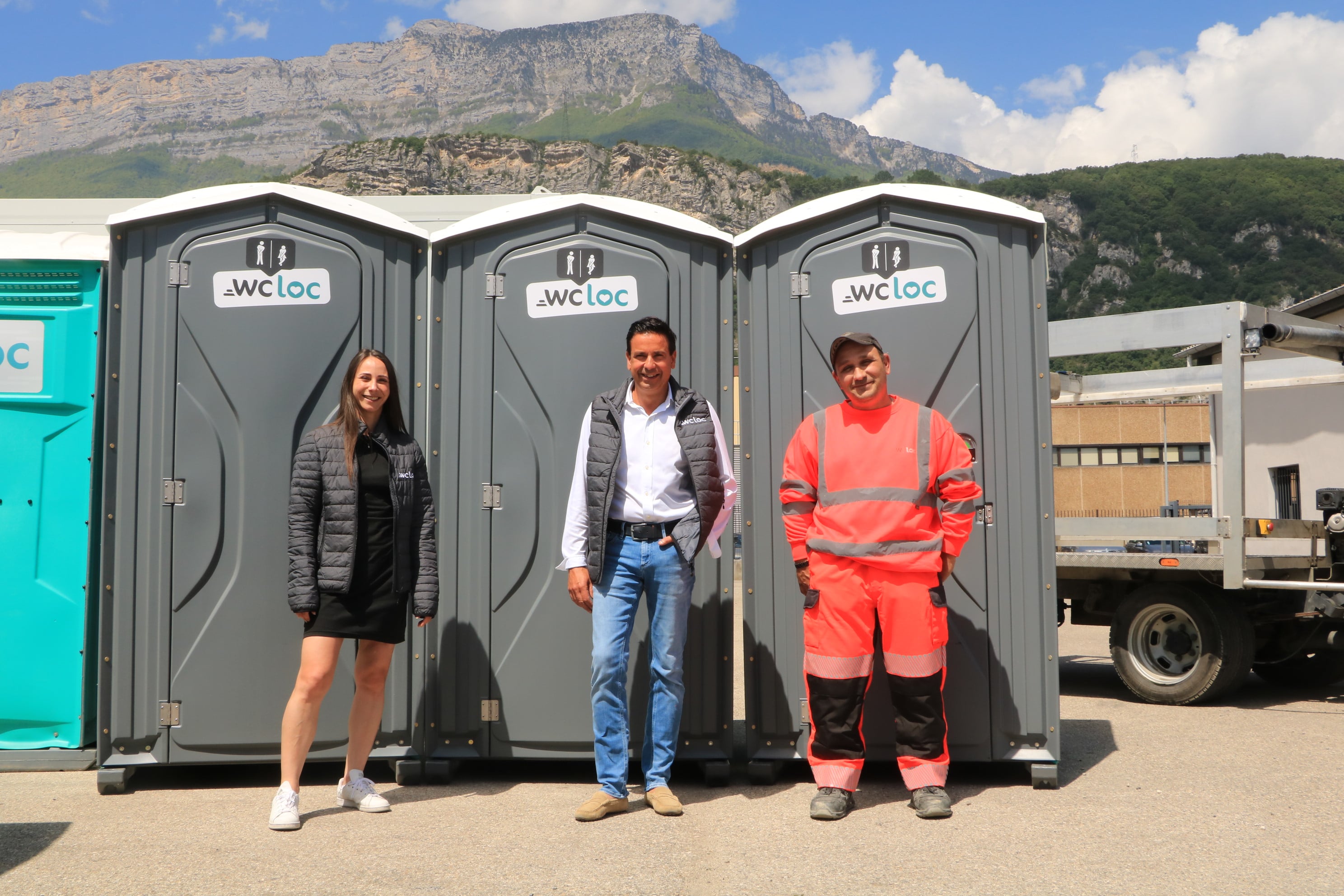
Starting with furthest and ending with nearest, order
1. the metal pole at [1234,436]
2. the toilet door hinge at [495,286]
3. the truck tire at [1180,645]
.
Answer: the truck tire at [1180,645]
the metal pole at [1234,436]
the toilet door hinge at [495,286]

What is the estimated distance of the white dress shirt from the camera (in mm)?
3760

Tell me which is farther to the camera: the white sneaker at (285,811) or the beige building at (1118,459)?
the beige building at (1118,459)

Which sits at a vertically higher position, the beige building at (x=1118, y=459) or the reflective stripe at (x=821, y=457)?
the beige building at (x=1118, y=459)

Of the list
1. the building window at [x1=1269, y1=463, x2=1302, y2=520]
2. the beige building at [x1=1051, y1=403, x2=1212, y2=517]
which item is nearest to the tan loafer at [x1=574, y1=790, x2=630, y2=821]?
the building window at [x1=1269, y1=463, x2=1302, y2=520]

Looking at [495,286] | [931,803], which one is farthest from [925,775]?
[495,286]

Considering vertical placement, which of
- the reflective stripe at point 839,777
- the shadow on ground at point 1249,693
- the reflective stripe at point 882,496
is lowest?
the shadow on ground at point 1249,693

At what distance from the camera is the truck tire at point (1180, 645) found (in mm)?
5988

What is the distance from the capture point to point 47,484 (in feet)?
14.9

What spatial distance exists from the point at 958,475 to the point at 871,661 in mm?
772

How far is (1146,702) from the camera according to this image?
6.31 meters

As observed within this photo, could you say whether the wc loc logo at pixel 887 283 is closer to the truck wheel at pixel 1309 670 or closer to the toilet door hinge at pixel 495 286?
the toilet door hinge at pixel 495 286

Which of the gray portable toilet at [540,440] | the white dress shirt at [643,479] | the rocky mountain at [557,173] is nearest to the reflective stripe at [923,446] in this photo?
the white dress shirt at [643,479]

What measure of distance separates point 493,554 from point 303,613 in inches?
34.3

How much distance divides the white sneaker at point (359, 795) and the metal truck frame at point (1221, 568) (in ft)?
14.6
